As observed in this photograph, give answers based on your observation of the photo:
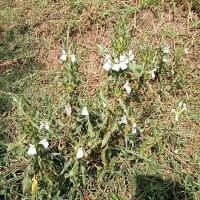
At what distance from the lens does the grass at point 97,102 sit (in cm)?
241

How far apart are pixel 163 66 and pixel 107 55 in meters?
1.12

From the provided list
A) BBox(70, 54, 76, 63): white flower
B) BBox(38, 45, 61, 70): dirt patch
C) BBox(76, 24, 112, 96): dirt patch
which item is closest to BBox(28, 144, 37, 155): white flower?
BBox(70, 54, 76, 63): white flower

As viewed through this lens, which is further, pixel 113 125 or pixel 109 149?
pixel 109 149

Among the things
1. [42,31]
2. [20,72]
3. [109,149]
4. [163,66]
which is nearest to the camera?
[109,149]

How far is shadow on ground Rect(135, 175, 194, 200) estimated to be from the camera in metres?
2.62

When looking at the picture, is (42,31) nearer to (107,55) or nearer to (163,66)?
(163,66)

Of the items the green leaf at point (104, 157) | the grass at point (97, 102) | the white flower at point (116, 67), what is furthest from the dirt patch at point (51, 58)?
the white flower at point (116, 67)

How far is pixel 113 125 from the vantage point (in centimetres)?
242

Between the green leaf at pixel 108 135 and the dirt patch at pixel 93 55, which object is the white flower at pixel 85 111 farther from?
the dirt patch at pixel 93 55

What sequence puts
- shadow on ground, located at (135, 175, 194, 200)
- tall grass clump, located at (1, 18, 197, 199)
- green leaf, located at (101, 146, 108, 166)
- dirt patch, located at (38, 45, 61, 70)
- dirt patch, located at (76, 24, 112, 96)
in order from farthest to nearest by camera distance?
dirt patch, located at (38, 45, 61, 70) < dirt patch, located at (76, 24, 112, 96) < shadow on ground, located at (135, 175, 194, 200) < green leaf, located at (101, 146, 108, 166) < tall grass clump, located at (1, 18, 197, 199)

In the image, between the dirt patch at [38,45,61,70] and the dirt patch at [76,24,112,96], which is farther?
the dirt patch at [38,45,61,70]

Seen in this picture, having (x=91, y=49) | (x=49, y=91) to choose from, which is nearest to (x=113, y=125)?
(x=49, y=91)

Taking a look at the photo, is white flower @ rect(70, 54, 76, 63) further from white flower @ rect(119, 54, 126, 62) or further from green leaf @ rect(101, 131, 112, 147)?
→ green leaf @ rect(101, 131, 112, 147)

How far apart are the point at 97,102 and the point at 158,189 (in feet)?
2.23
